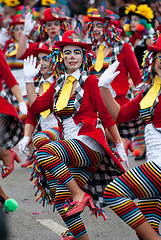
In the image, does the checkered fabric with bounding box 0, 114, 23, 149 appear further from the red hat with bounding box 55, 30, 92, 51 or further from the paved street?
the red hat with bounding box 55, 30, 92, 51

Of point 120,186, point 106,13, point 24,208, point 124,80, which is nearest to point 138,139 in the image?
point 124,80

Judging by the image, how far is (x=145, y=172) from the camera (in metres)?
3.39

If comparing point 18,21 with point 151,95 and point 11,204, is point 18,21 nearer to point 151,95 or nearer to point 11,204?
point 11,204

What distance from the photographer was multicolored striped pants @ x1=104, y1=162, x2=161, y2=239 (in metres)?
3.31

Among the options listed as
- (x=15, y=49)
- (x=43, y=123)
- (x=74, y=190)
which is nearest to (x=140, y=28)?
(x=15, y=49)

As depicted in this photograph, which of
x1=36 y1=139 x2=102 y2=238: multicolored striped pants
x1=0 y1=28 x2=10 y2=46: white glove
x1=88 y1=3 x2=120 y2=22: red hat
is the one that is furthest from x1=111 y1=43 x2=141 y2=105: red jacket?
x1=0 y1=28 x2=10 y2=46: white glove

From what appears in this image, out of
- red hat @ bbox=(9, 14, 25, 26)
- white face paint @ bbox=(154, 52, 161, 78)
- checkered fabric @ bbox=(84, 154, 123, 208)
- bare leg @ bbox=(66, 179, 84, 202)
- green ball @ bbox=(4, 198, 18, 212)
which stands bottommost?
green ball @ bbox=(4, 198, 18, 212)

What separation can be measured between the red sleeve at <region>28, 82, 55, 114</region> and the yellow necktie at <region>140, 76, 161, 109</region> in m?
1.12

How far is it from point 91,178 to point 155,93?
110 centimetres

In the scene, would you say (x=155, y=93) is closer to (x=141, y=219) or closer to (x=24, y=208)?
(x=141, y=219)

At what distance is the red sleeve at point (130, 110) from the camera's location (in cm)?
392

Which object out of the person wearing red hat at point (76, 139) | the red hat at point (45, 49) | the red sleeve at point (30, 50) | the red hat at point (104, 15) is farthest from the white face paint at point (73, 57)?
the red sleeve at point (30, 50)

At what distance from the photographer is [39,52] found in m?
5.82

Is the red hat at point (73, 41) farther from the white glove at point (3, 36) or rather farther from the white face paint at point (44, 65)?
the white glove at point (3, 36)
